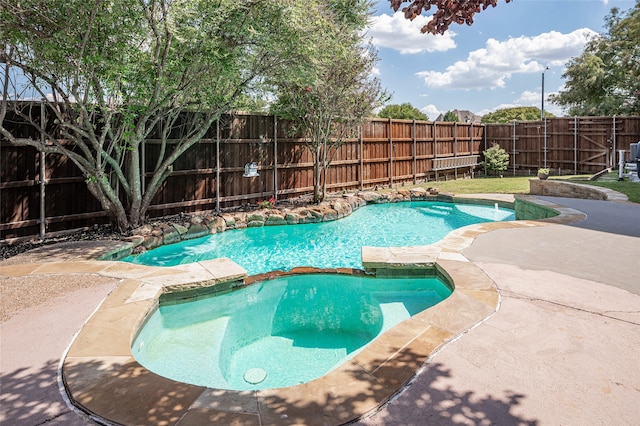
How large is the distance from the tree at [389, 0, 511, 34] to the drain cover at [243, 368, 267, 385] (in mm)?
2626

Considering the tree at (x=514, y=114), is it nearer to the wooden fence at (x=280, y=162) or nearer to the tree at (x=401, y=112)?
the tree at (x=401, y=112)

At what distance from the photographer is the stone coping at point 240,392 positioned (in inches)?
75.9

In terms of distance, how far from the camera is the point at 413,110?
28.1m

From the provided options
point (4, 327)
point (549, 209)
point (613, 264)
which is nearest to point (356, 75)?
point (549, 209)

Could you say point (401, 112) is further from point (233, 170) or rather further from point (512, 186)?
point (233, 170)

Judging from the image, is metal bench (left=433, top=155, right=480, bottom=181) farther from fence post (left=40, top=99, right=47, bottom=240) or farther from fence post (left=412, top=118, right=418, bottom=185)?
fence post (left=40, top=99, right=47, bottom=240)

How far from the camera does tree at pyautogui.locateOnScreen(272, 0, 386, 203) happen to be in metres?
9.34

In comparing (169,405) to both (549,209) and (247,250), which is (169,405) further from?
(549,209)

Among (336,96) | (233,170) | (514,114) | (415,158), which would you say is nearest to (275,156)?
(233,170)

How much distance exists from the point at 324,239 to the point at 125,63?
429 centimetres

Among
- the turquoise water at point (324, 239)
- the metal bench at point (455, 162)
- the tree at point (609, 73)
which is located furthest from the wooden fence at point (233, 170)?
the tree at point (609, 73)

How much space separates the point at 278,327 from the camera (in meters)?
3.88

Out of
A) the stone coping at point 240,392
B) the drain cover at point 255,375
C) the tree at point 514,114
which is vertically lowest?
the drain cover at point 255,375

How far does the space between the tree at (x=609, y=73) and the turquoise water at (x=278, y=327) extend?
1940 centimetres
